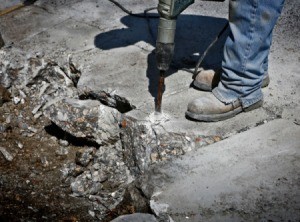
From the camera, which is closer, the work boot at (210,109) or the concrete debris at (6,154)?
the work boot at (210,109)

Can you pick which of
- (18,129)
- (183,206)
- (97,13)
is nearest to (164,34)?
(183,206)

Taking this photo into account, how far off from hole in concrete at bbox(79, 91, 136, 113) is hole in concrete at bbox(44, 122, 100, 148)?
27 centimetres

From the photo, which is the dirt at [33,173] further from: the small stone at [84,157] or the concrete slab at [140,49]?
the concrete slab at [140,49]

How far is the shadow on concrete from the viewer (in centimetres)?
312

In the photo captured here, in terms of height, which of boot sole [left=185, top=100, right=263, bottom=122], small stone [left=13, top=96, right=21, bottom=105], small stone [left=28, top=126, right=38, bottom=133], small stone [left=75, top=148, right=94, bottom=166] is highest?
boot sole [left=185, top=100, right=263, bottom=122]

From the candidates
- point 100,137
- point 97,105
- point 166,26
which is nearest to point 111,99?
point 97,105

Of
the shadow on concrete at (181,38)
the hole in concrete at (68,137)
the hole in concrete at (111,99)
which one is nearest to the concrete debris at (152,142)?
the hole in concrete at (111,99)

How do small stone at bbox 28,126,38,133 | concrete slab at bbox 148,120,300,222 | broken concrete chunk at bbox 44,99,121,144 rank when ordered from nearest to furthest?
concrete slab at bbox 148,120,300,222
broken concrete chunk at bbox 44,99,121,144
small stone at bbox 28,126,38,133

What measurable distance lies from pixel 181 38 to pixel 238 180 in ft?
5.13

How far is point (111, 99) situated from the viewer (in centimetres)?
286

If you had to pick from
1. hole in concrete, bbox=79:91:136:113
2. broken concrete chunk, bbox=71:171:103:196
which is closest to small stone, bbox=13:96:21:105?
hole in concrete, bbox=79:91:136:113

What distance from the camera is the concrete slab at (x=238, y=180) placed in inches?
78.7

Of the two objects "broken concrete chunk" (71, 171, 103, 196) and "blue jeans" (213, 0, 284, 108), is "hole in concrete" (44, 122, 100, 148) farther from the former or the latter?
"blue jeans" (213, 0, 284, 108)

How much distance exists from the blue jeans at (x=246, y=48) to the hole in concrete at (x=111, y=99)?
57 cm
